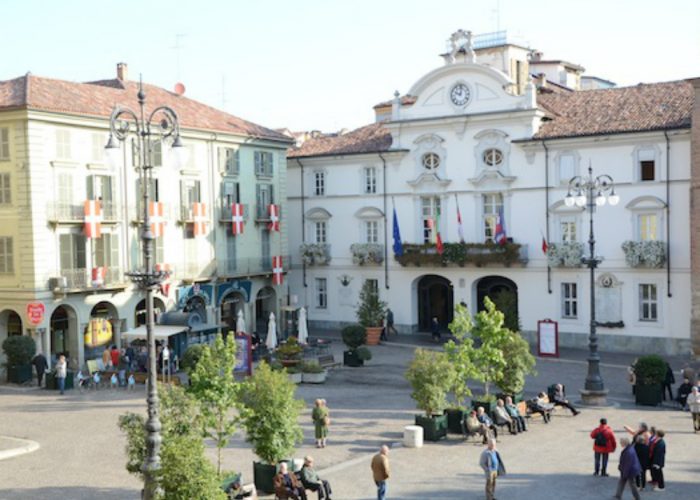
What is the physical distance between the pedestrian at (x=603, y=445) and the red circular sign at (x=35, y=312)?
2399 cm

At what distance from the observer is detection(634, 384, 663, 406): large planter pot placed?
2953 centimetres

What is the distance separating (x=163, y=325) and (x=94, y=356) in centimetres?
382

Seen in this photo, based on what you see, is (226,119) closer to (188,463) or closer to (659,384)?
(659,384)

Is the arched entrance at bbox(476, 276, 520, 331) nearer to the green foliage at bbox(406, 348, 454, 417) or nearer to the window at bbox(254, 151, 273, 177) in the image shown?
the window at bbox(254, 151, 273, 177)

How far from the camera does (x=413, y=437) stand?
80.4 ft

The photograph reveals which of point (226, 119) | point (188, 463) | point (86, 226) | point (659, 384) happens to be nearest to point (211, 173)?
point (226, 119)

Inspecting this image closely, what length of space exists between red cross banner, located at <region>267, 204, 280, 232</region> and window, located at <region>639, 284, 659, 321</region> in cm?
1943

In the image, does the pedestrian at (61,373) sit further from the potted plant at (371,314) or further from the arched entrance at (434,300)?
the arched entrance at (434,300)

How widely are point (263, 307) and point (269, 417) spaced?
3247 centimetres

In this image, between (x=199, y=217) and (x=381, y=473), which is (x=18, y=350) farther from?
(x=381, y=473)

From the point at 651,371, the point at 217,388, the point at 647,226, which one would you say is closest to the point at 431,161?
the point at 647,226

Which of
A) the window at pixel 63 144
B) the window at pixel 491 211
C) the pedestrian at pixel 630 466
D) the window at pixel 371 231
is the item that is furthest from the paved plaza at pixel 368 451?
the window at pixel 371 231

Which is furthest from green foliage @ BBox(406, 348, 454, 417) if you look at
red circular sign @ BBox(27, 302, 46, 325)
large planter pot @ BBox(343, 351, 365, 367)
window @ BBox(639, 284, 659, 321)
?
window @ BBox(639, 284, 659, 321)

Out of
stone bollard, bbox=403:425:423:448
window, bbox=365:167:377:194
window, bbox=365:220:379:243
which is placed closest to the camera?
stone bollard, bbox=403:425:423:448
